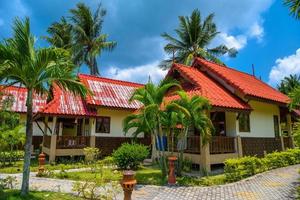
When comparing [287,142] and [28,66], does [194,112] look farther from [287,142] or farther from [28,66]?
[287,142]

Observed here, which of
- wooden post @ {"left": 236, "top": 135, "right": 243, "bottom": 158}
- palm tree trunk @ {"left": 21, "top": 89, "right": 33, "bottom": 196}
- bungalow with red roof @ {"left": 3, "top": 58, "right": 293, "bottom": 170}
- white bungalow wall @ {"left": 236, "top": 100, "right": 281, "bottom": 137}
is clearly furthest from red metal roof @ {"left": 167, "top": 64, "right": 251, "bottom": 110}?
palm tree trunk @ {"left": 21, "top": 89, "right": 33, "bottom": 196}

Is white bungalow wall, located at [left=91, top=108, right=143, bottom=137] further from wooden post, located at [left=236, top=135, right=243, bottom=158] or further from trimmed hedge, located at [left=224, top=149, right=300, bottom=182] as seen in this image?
trimmed hedge, located at [left=224, top=149, right=300, bottom=182]

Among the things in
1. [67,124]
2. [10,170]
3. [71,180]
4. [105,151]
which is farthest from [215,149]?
[67,124]

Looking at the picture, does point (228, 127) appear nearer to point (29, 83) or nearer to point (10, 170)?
point (29, 83)

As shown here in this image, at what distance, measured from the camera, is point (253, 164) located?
11.3 metres

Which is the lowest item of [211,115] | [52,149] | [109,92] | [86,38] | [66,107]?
[52,149]

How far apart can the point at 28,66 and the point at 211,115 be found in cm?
1001

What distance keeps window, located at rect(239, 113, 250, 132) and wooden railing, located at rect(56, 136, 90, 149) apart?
9528 mm

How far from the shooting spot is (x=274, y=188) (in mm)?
9102

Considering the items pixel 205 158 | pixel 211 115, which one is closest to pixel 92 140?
pixel 211 115

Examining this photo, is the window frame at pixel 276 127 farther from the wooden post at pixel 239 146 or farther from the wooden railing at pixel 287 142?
the wooden post at pixel 239 146

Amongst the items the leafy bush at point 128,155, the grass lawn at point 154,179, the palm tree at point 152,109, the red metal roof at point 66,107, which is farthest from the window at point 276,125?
the red metal roof at point 66,107

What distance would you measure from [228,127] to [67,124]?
14.4m

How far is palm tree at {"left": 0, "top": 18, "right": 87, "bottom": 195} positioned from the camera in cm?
733
